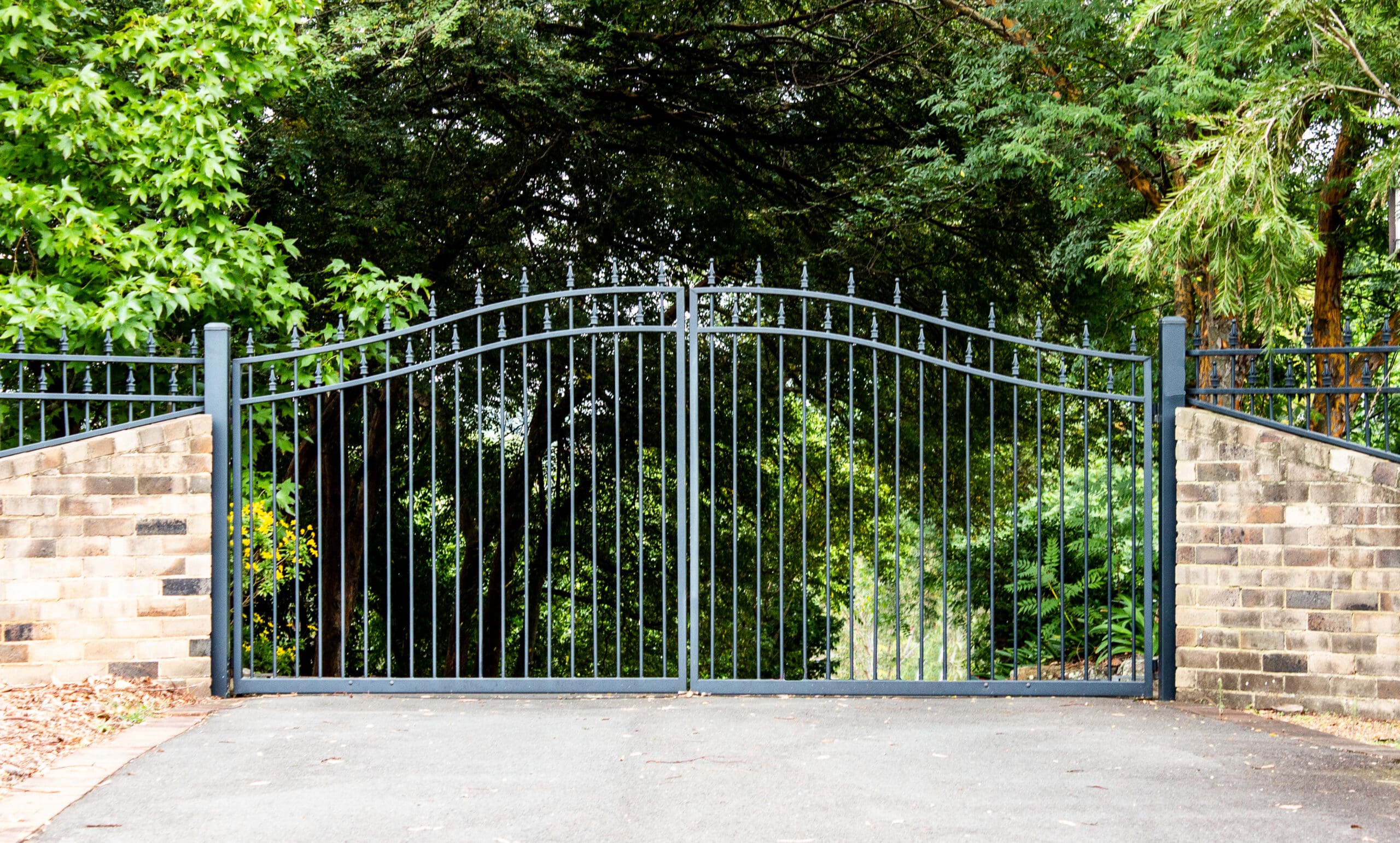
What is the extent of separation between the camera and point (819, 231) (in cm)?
1022

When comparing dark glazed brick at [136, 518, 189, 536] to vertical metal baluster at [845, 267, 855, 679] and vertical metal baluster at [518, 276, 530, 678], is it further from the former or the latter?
vertical metal baluster at [845, 267, 855, 679]

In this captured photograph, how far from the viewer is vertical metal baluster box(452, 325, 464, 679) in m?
6.27

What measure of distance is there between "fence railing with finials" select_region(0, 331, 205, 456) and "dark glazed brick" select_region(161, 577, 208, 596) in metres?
0.79

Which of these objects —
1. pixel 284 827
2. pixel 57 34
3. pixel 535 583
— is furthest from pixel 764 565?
pixel 284 827

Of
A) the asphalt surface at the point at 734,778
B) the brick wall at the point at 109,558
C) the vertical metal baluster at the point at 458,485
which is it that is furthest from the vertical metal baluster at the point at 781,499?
the brick wall at the point at 109,558

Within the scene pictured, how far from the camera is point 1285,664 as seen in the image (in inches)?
224

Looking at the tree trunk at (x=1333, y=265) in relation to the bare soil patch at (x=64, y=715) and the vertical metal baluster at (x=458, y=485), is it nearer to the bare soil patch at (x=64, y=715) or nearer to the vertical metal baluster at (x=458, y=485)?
the vertical metal baluster at (x=458, y=485)

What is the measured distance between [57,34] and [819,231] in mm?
5798

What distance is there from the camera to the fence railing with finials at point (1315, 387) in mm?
5441

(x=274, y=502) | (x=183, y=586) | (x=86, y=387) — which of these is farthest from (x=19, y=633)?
(x=274, y=502)

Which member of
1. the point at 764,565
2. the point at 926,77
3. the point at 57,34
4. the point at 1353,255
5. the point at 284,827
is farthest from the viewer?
the point at 764,565

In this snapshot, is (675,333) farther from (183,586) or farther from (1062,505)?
(183,586)

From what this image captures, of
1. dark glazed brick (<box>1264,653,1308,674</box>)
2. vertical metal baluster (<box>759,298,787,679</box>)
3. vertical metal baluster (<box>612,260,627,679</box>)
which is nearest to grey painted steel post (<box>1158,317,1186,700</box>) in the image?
dark glazed brick (<box>1264,653,1308,674</box>)

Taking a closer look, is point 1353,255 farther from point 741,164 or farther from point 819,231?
point 741,164
